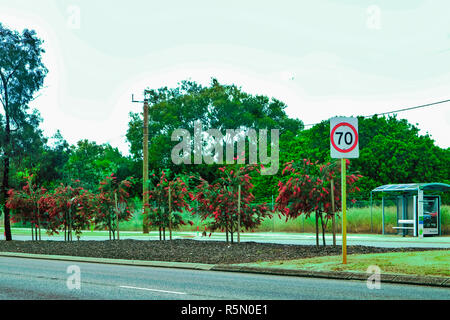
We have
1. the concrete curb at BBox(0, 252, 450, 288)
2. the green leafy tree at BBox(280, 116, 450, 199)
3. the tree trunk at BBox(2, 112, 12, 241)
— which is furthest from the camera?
the green leafy tree at BBox(280, 116, 450, 199)

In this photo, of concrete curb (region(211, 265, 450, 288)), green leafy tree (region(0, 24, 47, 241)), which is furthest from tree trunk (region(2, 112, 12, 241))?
concrete curb (region(211, 265, 450, 288))

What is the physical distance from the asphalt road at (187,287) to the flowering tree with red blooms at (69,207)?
12.2 meters

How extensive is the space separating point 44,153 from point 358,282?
76.8ft

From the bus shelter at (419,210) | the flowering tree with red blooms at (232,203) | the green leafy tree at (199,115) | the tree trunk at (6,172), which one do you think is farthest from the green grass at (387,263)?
the green leafy tree at (199,115)

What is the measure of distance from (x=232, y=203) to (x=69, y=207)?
31.4 feet

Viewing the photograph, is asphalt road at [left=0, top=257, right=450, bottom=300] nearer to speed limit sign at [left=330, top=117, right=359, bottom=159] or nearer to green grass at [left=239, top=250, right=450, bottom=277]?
green grass at [left=239, top=250, right=450, bottom=277]

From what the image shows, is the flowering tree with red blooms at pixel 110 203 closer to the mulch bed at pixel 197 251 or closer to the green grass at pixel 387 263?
the mulch bed at pixel 197 251

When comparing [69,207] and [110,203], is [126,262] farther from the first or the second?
[69,207]

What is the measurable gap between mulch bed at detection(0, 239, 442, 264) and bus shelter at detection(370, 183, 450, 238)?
11.1 metres

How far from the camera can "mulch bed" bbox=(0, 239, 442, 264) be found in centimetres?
1772

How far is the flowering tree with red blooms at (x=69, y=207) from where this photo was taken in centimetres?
2747
